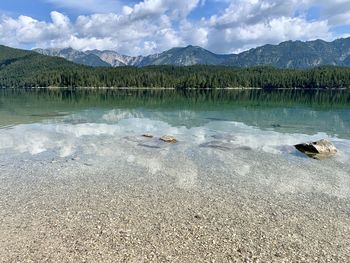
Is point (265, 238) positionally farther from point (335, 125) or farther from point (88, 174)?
point (335, 125)

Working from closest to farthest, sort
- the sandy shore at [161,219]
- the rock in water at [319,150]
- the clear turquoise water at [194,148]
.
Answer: the sandy shore at [161,219] → the clear turquoise water at [194,148] → the rock in water at [319,150]

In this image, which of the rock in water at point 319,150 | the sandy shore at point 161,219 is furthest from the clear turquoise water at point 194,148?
the sandy shore at point 161,219

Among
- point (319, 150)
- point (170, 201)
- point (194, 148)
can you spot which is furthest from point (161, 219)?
point (319, 150)

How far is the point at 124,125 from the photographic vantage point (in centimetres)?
5744

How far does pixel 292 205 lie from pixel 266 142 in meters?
21.5

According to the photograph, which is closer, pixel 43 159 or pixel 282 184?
pixel 282 184

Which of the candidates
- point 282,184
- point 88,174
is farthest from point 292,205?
point 88,174

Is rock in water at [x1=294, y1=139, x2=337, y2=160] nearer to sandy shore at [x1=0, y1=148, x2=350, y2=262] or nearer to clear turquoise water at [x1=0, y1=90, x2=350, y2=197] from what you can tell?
clear turquoise water at [x1=0, y1=90, x2=350, y2=197]

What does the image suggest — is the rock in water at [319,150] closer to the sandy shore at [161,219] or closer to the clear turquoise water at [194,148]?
the clear turquoise water at [194,148]

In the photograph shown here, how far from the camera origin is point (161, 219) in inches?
778

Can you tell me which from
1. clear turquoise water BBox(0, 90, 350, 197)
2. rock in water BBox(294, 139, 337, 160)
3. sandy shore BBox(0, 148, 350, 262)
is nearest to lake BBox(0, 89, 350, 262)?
sandy shore BBox(0, 148, 350, 262)

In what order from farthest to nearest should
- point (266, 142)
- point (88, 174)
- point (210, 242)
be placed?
point (266, 142), point (88, 174), point (210, 242)

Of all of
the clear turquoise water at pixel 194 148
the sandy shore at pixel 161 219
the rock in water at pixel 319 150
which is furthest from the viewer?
the rock in water at pixel 319 150

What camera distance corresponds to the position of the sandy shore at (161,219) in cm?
1605
